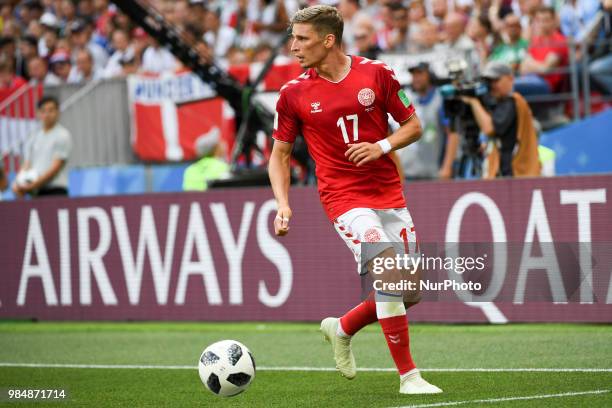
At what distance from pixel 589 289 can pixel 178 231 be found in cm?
680

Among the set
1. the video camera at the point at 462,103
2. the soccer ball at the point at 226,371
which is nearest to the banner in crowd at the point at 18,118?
the video camera at the point at 462,103

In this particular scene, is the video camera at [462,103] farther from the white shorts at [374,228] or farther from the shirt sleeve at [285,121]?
the white shorts at [374,228]

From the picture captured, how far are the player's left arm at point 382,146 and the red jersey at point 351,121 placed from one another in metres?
0.09

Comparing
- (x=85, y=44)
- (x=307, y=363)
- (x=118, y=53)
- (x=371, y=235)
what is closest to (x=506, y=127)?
(x=307, y=363)

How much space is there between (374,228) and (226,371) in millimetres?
1285

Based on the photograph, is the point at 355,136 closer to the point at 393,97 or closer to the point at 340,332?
the point at 393,97

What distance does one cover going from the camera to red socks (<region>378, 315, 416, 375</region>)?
727cm

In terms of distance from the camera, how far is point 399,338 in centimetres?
727

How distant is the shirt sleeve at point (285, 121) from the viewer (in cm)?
762

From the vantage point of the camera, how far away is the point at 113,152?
19.0m

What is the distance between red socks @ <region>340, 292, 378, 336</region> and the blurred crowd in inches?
289

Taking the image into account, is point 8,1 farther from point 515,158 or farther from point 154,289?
point 515,158

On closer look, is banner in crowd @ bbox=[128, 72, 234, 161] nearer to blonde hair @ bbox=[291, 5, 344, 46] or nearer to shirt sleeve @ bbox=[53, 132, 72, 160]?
shirt sleeve @ bbox=[53, 132, 72, 160]

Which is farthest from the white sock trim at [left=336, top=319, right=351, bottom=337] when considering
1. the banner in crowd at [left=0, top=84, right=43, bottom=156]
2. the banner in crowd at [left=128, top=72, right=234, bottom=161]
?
the banner in crowd at [left=0, top=84, right=43, bottom=156]
